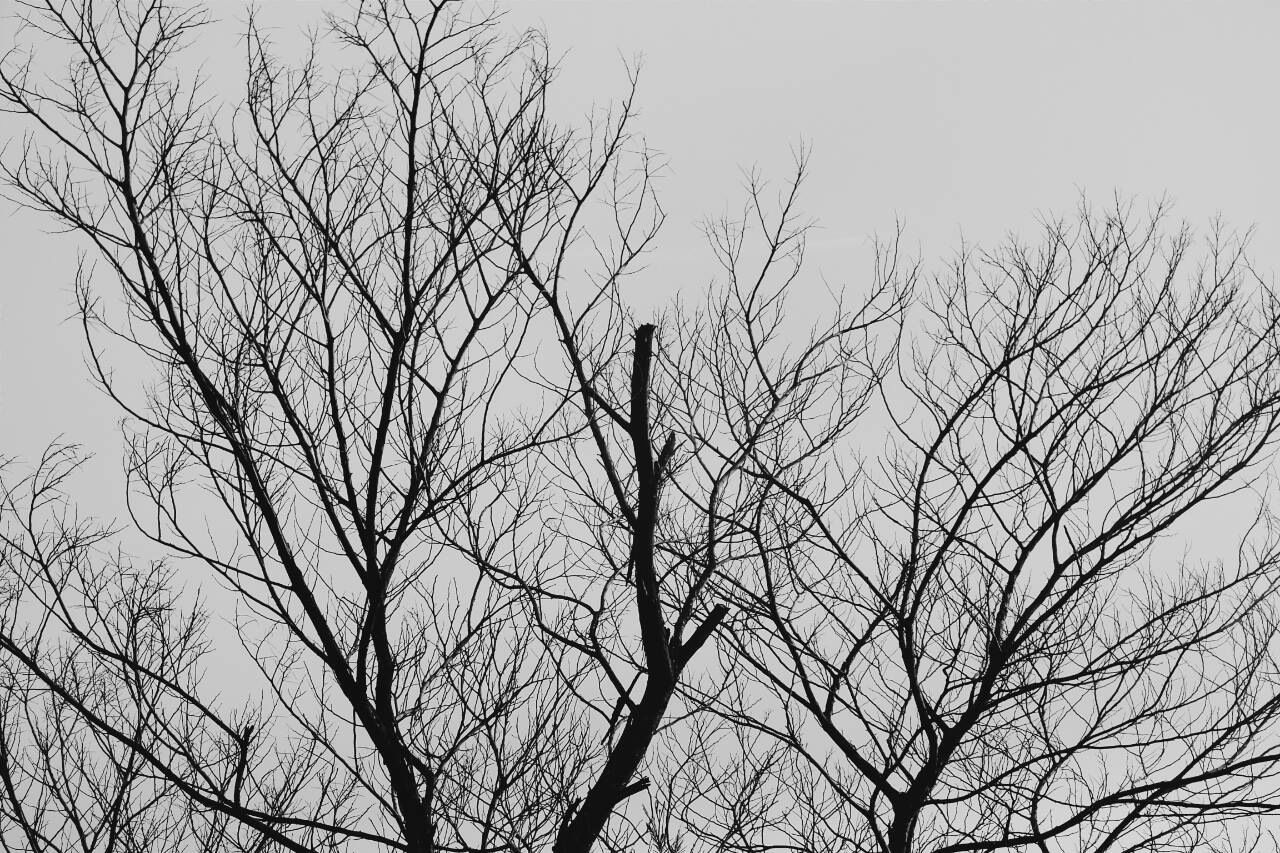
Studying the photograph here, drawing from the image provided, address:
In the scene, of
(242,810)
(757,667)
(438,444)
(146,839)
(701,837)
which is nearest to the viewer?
(242,810)

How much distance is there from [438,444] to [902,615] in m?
2.97

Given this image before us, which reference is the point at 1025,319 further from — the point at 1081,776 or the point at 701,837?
the point at 701,837

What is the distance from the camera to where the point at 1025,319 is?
6.38m

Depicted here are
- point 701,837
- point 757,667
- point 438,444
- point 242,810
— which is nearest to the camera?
point 242,810

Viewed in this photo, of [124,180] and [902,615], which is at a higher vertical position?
[124,180]

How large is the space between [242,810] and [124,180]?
268 cm

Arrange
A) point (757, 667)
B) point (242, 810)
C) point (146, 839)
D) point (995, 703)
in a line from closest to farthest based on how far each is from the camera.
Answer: point (242, 810) < point (995, 703) < point (757, 667) < point (146, 839)

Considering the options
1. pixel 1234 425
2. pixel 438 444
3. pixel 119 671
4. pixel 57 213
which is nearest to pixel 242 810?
pixel 119 671

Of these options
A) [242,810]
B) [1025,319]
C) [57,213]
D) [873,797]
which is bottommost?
[242,810]

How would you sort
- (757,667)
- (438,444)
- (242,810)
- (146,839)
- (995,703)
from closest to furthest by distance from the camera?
(242,810)
(438,444)
(995,703)
(757,667)
(146,839)

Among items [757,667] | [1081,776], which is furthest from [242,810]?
[1081,776]

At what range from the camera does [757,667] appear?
618cm

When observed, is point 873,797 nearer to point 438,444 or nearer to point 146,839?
point 438,444

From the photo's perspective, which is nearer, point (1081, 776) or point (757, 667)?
point (1081, 776)
